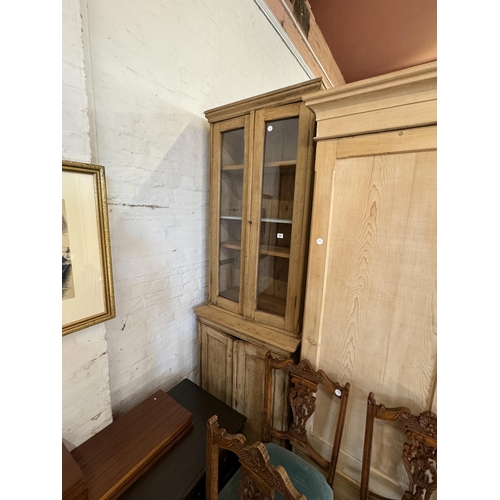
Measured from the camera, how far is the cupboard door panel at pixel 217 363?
1.29 m

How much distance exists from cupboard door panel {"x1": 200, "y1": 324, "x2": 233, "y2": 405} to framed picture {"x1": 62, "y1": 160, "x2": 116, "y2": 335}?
605mm

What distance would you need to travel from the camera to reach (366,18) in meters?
1.96

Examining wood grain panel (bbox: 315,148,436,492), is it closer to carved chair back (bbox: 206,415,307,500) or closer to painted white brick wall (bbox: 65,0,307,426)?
carved chair back (bbox: 206,415,307,500)

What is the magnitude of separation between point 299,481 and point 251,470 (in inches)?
18.1

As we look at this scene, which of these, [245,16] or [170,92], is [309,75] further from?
[170,92]

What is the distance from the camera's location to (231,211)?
1.30 metres

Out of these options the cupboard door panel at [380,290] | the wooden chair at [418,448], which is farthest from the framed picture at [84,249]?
the wooden chair at [418,448]

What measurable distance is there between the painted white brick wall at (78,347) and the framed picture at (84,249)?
5 centimetres

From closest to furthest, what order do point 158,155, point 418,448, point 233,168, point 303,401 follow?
point 418,448 < point 303,401 < point 158,155 < point 233,168

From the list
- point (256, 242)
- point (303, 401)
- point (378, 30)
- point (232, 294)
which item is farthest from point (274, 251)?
point (378, 30)

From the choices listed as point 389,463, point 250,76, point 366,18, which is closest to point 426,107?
point 389,463

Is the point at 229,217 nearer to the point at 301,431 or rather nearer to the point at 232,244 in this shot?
the point at 232,244
